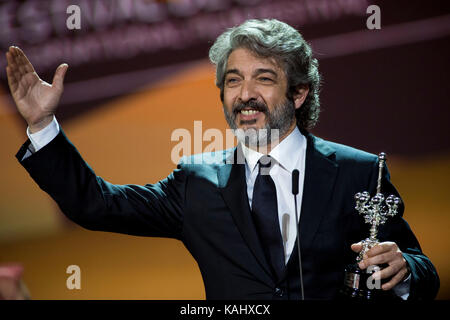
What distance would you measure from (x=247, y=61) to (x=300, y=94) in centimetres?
32

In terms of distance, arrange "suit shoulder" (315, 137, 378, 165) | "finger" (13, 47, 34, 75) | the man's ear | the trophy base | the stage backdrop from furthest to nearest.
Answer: the stage backdrop → the man's ear → "suit shoulder" (315, 137, 378, 165) → "finger" (13, 47, 34, 75) → the trophy base

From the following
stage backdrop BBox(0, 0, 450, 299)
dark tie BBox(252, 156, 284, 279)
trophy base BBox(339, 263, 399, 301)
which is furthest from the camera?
stage backdrop BBox(0, 0, 450, 299)

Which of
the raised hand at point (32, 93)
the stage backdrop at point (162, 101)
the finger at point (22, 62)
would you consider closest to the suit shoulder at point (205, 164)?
the raised hand at point (32, 93)

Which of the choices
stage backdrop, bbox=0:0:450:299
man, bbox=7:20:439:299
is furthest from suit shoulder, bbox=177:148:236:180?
stage backdrop, bbox=0:0:450:299

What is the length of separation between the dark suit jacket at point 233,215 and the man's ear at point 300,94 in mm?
235

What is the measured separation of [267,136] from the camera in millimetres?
1962

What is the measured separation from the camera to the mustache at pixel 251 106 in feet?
6.30

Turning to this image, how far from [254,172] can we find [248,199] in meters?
0.11

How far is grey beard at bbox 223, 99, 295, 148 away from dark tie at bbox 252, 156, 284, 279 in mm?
133

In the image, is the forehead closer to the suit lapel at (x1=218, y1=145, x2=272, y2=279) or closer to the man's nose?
the man's nose

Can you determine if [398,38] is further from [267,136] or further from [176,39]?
[267,136]

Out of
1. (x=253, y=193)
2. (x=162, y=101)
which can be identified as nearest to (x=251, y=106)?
(x=253, y=193)

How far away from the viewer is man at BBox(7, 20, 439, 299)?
1.66 meters
